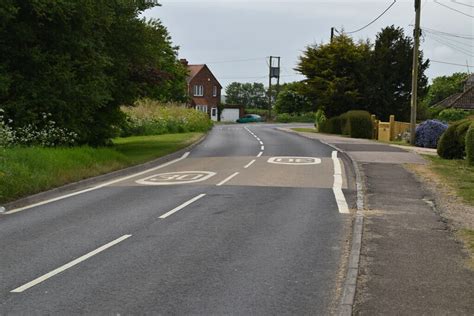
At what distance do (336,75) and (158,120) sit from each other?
14.3m

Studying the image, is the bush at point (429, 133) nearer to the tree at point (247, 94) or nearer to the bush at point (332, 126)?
the bush at point (332, 126)

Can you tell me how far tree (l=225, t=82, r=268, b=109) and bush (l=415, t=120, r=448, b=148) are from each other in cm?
10050

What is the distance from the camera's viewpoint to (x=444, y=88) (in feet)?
328

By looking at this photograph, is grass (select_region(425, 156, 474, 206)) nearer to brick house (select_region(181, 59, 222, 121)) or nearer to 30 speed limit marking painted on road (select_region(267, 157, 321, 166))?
30 speed limit marking painted on road (select_region(267, 157, 321, 166))

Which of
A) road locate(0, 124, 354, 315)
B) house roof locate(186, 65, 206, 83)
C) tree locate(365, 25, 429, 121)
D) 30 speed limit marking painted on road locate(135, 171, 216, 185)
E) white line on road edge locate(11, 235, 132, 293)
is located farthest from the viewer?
house roof locate(186, 65, 206, 83)

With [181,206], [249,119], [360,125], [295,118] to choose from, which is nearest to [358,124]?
[360,125]

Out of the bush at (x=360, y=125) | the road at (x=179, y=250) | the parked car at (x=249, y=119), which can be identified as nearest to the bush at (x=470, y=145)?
the road at (x=179, y=250)

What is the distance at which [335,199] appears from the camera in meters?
12.9

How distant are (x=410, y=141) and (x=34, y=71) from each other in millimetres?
20852

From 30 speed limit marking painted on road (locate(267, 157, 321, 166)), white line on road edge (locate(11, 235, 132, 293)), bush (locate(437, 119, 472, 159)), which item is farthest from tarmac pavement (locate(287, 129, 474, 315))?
bush (locate(437, 119, 472, 159))

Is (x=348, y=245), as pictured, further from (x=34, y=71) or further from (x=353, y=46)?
(x=353, y=46)

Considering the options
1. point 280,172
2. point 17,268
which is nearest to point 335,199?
point 280,172

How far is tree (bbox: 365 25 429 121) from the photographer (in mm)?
44688

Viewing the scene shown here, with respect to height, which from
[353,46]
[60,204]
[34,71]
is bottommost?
[60,204]
